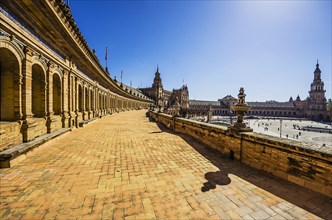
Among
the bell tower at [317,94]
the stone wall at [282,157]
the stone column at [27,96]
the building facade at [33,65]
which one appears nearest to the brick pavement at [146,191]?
the stone wall at [282,157]

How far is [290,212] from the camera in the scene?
2.76 metres

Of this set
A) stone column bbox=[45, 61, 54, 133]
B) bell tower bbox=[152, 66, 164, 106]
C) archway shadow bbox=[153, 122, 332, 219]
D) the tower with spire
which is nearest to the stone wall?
archway shadow bbox=[153, 122, 332, 219]

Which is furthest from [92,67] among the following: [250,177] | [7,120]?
[250,177]

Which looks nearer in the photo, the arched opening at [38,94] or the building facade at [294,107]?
the arched opening at [38,94]

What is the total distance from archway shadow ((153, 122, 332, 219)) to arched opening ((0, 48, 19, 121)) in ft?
21.6

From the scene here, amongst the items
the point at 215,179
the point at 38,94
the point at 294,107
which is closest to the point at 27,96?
the point at 38,94

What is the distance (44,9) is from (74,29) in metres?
3.26

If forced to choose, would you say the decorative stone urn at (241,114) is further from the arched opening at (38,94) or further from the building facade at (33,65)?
the arched opening at (38,94)

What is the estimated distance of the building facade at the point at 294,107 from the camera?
8691 cm

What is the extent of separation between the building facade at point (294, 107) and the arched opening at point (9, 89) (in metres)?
74.4

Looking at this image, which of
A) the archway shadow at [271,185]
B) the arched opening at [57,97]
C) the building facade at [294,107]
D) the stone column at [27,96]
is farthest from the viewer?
the building facade at [294,107]

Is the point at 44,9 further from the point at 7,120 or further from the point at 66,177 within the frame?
the point at 66,177

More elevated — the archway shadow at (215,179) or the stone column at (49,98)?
the stone column at (49,98)

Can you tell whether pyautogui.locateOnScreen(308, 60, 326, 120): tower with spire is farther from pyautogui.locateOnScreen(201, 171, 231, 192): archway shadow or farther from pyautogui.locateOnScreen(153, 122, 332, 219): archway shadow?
pyautogui.locateOnScreen(201, 171, 231, 192): archway shadow
